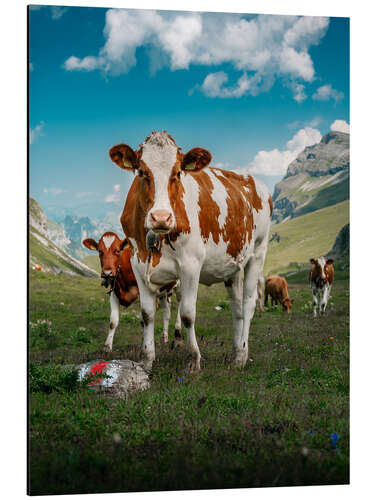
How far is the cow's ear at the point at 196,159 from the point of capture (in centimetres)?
591

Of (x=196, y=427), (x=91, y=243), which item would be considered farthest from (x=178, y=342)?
(x=196, y=427)

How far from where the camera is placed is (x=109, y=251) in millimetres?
8750

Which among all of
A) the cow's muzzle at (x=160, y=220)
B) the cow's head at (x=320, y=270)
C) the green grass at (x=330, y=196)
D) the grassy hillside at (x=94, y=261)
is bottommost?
Answer: the cow's head at (x=320, y=270)

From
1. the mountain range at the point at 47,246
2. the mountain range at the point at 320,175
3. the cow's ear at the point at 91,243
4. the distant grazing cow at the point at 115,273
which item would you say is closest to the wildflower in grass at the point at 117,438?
the mountain range at the point at 47,246

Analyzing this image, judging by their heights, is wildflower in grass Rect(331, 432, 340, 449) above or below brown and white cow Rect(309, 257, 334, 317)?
below

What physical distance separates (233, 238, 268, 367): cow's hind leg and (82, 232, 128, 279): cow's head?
7.62ft

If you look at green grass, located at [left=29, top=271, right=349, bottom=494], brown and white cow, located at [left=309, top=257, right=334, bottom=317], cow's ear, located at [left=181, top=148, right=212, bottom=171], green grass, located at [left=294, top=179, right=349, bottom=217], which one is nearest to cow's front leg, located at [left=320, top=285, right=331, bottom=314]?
brown and white cow, located at [left=309, top=257, right=334, bottom=317]

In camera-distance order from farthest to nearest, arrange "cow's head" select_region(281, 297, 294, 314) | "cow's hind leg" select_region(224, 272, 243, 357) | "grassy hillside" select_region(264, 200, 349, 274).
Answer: "cow's head" select_region(281, 297, 294, 314)
"grassy hillside" select_region(264, 200, 349, 274)
"cow's hind leg" select_region(224, 272, 243, 357)

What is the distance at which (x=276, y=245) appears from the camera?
1047cm

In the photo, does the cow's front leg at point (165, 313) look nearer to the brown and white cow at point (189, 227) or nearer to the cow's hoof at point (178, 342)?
the cow's hoof at point (178, 342)

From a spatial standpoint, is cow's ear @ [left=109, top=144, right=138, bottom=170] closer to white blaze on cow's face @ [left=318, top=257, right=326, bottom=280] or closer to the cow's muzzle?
the cow's muzzle

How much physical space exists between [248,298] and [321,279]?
4832mm

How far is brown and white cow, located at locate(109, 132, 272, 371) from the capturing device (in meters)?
5.67

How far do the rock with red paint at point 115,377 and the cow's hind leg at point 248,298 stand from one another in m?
1.94
